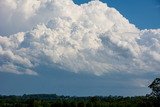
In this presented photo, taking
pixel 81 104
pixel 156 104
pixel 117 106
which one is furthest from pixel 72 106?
pixel 156 104

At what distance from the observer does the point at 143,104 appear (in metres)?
128

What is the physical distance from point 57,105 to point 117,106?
23.4 m

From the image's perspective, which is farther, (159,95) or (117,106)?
(117,106)

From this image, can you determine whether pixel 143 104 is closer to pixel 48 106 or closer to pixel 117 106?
pixel 117 106

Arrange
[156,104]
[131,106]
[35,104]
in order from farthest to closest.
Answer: [35,104] < [131,106] < [156,104]

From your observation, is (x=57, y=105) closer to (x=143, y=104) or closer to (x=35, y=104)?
(x=35, y=104)

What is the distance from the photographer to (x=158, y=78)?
117250mm

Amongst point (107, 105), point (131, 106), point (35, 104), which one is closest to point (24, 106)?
point (35, 104)

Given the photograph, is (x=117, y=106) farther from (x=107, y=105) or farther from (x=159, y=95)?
(x=159, y=95)

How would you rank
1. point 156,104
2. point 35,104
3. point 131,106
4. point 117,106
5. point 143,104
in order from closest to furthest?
point 156,104, point 143,104, point 131,106, point 117,106, point 35,104

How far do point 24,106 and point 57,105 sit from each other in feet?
79.1

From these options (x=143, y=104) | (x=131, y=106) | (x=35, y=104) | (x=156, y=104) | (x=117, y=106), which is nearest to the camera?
(x=156, y=104)

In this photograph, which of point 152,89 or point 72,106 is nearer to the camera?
point 152,89

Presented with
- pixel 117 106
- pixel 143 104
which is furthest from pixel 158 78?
pixel 117 106
